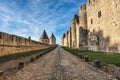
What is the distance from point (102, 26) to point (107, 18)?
9.58ft

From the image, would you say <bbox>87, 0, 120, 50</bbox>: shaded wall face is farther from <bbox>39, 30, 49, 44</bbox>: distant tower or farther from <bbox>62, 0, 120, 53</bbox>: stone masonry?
<bbox>39, 30, 49, 44</bbox>: distant tower

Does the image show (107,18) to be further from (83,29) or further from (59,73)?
(59,73)

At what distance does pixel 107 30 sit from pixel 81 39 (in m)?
18.9

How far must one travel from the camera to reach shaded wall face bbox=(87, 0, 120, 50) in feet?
93.7

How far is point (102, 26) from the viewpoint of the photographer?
35156mm

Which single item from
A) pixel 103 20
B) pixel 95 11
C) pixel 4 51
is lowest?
pixel 4 51

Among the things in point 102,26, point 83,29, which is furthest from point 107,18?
point 83,29

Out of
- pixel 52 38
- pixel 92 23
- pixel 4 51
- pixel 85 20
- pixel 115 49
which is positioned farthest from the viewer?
pixel 52 38

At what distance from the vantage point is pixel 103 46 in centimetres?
3450

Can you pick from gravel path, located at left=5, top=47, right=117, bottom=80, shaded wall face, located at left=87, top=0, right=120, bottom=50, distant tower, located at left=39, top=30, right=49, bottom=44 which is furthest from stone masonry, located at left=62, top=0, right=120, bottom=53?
distant tower, located at left=39, top=30, right=49, bottom=44

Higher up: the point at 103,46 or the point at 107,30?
the point at 107,30

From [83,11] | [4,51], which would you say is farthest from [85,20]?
[4,51]

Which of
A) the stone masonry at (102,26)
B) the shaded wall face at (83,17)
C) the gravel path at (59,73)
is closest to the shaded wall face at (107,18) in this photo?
the stone masonry at (102,26)

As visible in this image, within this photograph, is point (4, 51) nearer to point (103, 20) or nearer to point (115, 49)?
point (115, 49)
